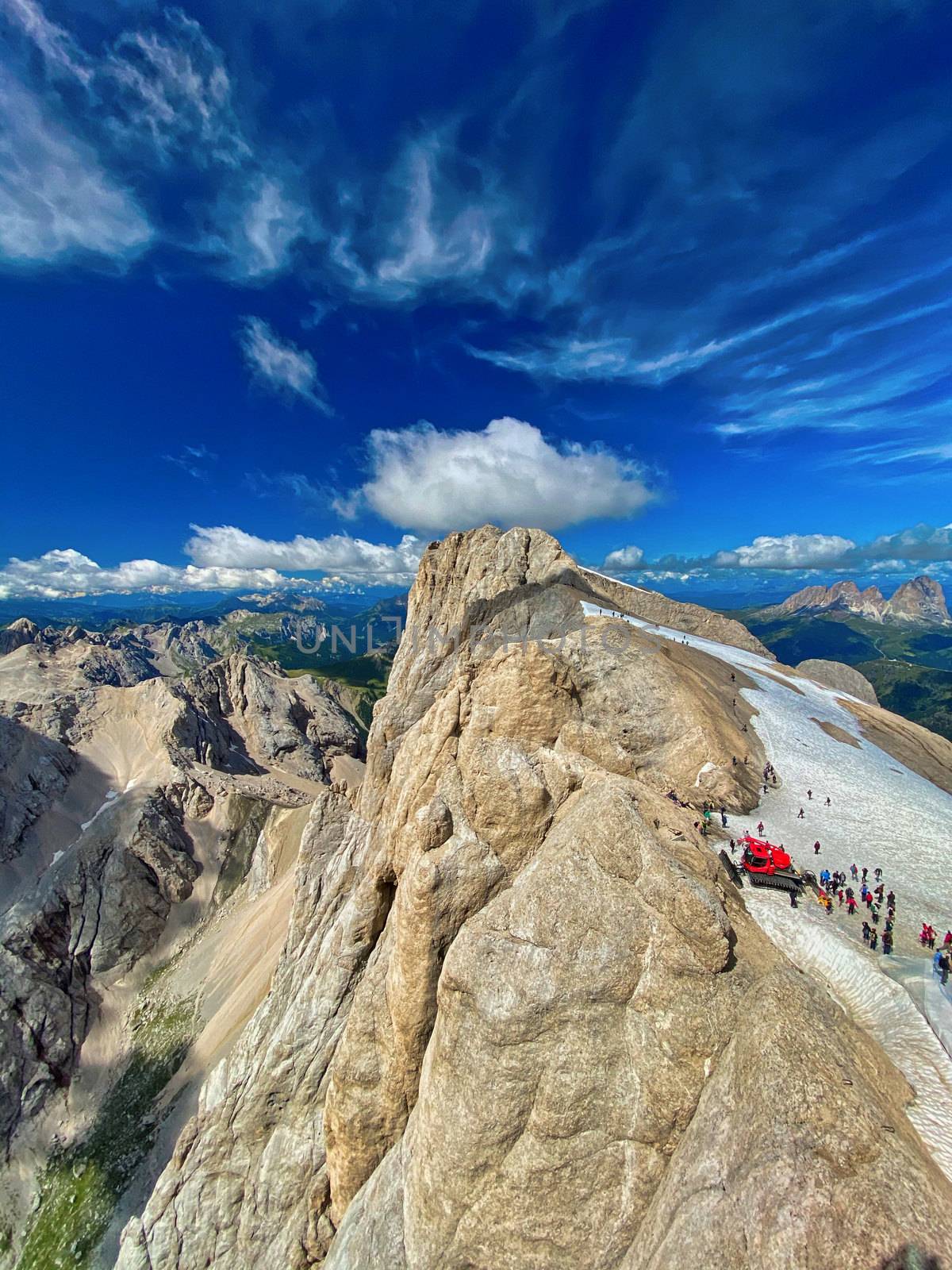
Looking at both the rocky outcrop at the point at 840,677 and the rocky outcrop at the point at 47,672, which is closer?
the rocky outcrop at the point at 840,677

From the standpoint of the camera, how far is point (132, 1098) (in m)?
53.4

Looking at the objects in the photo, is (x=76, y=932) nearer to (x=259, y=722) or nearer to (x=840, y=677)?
(x=259, y=722)

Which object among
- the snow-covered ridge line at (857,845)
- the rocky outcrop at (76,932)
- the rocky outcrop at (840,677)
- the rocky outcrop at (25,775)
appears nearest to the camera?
the snow-covered ridge line at (857,845)

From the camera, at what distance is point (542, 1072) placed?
14547 millimetres

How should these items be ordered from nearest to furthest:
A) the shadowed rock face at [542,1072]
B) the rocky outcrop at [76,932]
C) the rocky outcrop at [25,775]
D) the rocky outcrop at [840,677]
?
1. the shadowed rock face at [542,1072]
2. the rocky outcrop at [76,932]
3. the rocky outcrop at [25,775]
4. the rocky outcrop at [840,677]

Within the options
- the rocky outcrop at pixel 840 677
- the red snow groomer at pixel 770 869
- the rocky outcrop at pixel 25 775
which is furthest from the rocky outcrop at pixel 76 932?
the rocky outcrop at pixel 840 677

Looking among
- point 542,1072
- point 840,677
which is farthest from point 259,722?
point 542,1072

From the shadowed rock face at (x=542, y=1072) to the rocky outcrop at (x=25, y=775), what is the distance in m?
69.9

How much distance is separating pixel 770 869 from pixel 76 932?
3291 inches

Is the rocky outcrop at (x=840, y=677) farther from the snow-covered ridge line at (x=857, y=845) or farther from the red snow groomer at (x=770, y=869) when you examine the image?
the red snow groomer at (x=770, y=869)

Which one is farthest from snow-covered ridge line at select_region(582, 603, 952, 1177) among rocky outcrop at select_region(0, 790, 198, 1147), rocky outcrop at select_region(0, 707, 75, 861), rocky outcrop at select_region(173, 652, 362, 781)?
rocky outcrop at select_region(173, 652, 362, 781)

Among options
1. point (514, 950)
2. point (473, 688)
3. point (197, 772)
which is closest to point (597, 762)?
point (473, 688)

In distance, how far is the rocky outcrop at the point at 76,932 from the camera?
54969 millimetres

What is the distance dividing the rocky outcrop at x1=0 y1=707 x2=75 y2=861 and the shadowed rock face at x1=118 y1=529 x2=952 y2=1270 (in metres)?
69.9
